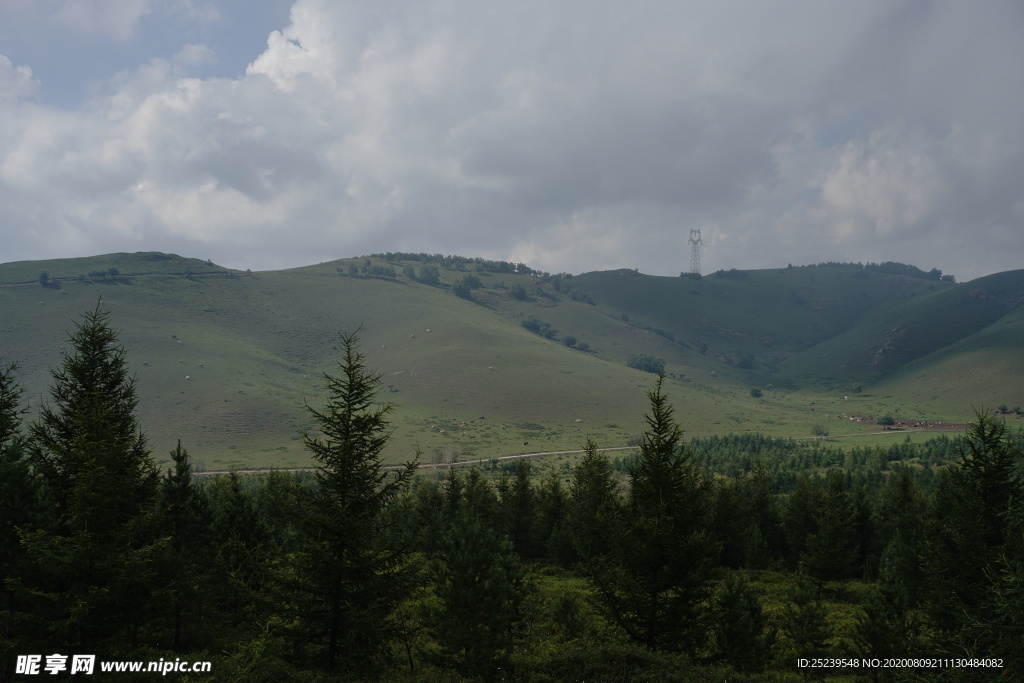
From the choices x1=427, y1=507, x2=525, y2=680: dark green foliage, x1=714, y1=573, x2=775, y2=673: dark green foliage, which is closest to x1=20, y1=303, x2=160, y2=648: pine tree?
x1=427, y1=507, x2=525, y2=680: dark green foliage

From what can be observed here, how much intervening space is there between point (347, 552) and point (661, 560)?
34.1 feet

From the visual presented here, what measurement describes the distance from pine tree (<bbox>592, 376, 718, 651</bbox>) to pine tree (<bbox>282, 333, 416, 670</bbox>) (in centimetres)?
748

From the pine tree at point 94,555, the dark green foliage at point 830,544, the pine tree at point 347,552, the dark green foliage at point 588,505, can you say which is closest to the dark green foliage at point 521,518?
the dark green foliage at point 588,505

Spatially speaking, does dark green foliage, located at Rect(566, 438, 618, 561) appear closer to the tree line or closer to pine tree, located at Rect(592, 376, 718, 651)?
the tree line

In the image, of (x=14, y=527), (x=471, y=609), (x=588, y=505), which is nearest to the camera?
(x=14, y=527)

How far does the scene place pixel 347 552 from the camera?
1733cm

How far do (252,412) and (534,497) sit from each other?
14763 centimetres

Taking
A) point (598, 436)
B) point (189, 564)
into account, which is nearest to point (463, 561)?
point (189, 564)

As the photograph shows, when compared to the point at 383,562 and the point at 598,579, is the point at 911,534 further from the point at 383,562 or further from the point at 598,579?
the point at 383,562

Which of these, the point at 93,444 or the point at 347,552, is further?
the point at 347,552

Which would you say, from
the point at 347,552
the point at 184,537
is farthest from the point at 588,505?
the point at 347,552

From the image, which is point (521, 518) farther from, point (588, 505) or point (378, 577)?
point (378, 577)

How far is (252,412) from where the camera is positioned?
178000 millimetres

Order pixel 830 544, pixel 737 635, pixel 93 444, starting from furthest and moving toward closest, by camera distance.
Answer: pixel 830 544
pixel 737 635
pixel 93 444
